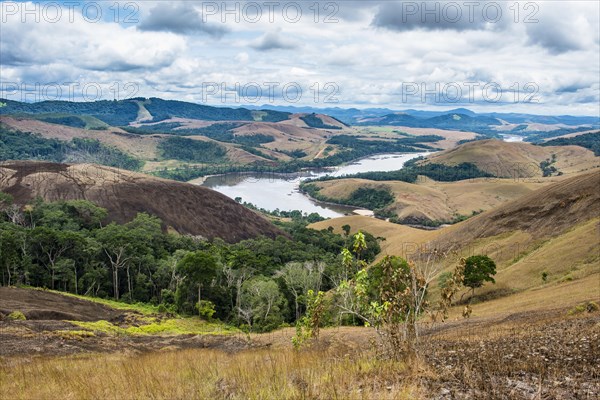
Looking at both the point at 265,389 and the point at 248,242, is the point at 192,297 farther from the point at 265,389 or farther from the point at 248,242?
the point at 265,389

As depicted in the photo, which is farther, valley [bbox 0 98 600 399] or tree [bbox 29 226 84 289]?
tree [bbox 29 226 84 289]

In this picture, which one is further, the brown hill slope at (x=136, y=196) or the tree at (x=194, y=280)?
the brown hill slope at (x=136, y=196)

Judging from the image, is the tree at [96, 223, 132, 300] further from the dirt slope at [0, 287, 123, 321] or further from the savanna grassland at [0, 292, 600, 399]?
the savanna grassland at [0, 292, 600, 399]

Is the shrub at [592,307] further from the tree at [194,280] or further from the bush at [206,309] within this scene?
the tree at [194,280]

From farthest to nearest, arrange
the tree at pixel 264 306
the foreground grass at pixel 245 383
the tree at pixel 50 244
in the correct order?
the tree at pixel 50 244
the tree at pixel 264 306
the foreground grass at pixel 245 383

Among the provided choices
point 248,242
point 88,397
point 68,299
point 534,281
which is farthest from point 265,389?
point 248,242

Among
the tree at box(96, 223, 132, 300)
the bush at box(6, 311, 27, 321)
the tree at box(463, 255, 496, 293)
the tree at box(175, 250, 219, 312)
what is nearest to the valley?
the tree at box(175, 250, 219, 312)

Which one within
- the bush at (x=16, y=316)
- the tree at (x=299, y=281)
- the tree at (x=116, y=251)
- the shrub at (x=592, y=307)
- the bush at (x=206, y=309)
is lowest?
the bush at (x=206, y=309)

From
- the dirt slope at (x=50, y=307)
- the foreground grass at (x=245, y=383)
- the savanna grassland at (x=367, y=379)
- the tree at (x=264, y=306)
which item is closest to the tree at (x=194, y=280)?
the tree at (x=264, y=306)

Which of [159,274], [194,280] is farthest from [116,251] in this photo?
A: [194,280]
